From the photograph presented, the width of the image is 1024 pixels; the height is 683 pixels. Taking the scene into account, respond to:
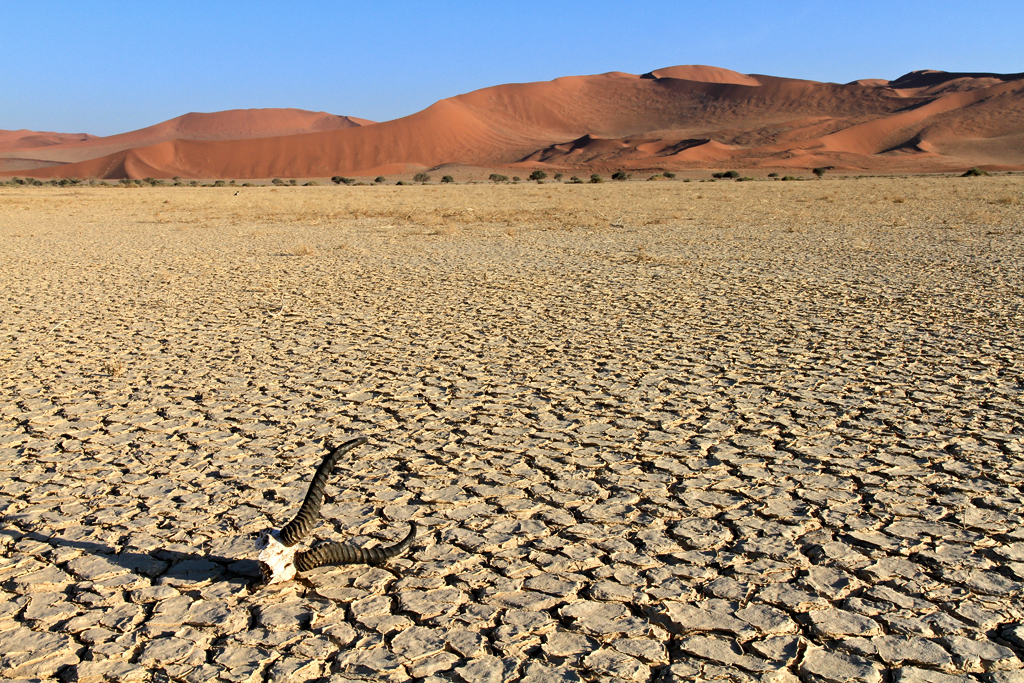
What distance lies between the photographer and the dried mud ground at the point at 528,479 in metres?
2.52

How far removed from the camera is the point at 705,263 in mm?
10930

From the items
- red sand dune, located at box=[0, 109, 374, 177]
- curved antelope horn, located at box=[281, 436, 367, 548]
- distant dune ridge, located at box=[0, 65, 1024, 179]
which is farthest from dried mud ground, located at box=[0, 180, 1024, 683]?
red sand dune, located at box=[0, 109, 374, 177]

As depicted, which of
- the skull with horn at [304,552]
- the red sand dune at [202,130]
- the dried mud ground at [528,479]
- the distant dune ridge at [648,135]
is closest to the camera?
the dried mud ground at [528,479]

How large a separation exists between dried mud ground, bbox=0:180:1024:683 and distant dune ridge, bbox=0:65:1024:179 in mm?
56742

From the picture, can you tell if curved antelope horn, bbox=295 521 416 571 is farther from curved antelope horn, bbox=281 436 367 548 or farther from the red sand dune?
the red sand dune

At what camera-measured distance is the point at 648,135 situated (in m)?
85.8

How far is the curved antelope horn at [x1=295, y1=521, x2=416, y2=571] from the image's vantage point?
2.86 m

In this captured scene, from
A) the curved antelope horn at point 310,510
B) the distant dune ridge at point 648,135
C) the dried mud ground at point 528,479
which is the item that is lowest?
the dried mud ground at point 528,479

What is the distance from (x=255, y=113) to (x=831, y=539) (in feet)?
677

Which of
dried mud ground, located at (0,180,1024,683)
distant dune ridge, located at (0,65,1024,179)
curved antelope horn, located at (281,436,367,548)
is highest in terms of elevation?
distant dune ridge, located at (0,65,1024,179)

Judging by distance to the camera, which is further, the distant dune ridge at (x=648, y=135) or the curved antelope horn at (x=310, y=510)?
the distant dune ridge at (x=648, y=135)

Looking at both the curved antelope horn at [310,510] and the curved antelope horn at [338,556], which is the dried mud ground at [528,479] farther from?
the curved antelope horn at [310,510]

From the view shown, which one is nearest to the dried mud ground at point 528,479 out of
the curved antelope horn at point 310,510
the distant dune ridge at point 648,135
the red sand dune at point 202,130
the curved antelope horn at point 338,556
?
→ the curved antelope horn at point 338,556

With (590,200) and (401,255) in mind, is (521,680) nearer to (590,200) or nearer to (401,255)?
(401,255)
